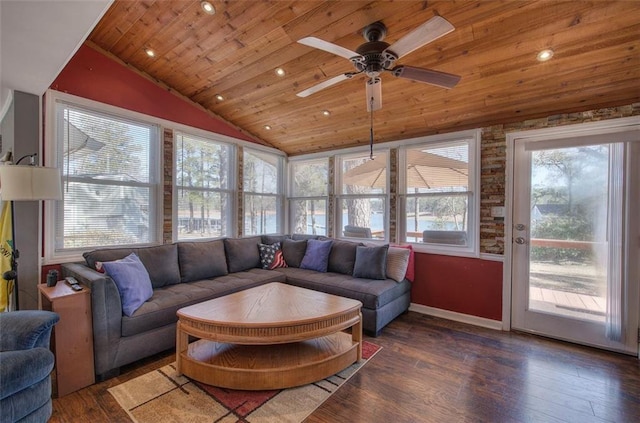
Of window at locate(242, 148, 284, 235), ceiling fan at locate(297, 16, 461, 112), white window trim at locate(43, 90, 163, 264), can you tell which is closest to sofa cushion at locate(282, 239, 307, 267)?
window at locate(242, 148, 284, 235)

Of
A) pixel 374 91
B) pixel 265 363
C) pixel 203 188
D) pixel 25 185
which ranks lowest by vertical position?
pixel 265 363

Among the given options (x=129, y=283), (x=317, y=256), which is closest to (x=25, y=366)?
(x=129, y=283)

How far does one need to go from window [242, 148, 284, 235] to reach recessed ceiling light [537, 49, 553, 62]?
373cm

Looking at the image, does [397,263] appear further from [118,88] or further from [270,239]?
[118,88]

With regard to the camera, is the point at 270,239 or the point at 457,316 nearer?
the point at 457,316

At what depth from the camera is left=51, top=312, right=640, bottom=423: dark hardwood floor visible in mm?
1854

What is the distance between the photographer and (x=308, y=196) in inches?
198

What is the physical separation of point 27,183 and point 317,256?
3.00m

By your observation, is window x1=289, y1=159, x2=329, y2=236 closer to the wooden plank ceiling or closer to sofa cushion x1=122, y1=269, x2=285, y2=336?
the wooden plank ceiling

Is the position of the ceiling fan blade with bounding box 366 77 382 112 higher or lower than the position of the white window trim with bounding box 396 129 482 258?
higher

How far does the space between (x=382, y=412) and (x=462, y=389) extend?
701 millimetres

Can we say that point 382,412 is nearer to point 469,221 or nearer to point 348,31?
point 469,221

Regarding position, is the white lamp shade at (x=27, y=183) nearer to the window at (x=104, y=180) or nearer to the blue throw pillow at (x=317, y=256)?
the window at (x=104, y=180)

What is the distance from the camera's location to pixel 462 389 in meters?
2.12
